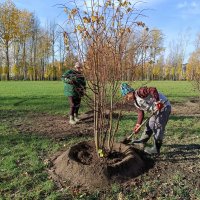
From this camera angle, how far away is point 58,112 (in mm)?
9758

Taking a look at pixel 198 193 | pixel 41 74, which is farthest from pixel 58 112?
pixel 41 74

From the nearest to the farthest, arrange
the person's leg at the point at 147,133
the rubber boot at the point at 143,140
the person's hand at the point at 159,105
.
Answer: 1. the person's hand at the point at 159,105
2. the person's leg at the point at 147,133
3. the rubber boot at the point at 143,140

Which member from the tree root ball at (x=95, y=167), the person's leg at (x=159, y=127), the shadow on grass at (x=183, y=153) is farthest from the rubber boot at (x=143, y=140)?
the tree root ball at (x=95, y=167)

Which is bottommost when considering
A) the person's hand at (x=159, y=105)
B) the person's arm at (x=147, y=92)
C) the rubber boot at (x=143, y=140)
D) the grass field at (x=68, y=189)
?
the grass field at (x=68, y=189)

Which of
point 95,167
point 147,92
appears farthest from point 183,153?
point 95,167

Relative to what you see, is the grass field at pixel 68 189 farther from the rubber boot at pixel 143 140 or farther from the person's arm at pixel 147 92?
the rubber boot at pixel 143 140

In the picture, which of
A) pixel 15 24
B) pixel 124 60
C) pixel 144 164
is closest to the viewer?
pixel 124 60

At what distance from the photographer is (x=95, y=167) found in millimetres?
4199

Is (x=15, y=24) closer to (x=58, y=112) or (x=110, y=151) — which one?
(x=58, y=112)

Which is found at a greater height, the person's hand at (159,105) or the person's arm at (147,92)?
the person's arm at (147,92)

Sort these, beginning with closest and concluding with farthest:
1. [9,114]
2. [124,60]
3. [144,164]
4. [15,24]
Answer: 1. [124,60]
2. [144,164]
3. [9,114]
4. [15,24]

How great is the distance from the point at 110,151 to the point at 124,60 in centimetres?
159

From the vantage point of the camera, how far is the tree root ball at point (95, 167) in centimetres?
405

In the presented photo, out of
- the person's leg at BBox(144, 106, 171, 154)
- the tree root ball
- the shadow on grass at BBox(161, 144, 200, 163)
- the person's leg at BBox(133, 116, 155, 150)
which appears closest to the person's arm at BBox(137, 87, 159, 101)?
the person's leg at BBox(144, 106, 171, 154)
